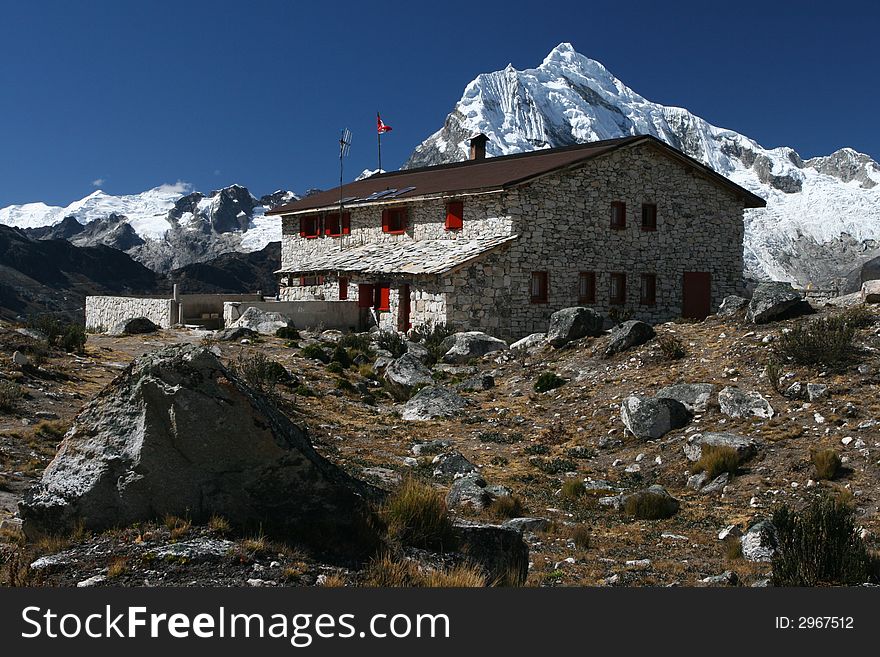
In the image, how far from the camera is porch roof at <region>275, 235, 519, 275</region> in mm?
28698

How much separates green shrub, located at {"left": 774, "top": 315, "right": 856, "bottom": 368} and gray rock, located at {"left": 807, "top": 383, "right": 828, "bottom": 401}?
1.03m

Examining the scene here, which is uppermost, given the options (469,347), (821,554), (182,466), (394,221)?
(394,221)

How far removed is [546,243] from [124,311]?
1828 centimetres

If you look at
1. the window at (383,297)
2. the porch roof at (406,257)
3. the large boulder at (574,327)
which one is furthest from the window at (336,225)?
the large boulder at (574,327)

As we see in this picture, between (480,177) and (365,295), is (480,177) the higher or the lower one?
the higher one

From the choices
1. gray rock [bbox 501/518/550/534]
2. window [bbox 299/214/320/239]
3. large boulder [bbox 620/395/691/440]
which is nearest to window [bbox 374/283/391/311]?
window [bbox 299/214/320/239]

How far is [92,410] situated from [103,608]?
2031 millimetres

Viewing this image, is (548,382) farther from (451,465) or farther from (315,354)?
(315,354)

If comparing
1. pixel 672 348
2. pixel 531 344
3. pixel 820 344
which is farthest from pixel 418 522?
pixel 531 344

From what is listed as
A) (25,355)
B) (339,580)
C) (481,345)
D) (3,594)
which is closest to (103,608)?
(3,594)

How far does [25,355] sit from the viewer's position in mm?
18078

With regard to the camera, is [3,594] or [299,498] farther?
[299,498]

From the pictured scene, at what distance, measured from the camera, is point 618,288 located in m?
32.7

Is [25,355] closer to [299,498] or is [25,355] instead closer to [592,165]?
[299,498]
